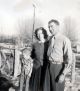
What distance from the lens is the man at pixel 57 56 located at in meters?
1.49

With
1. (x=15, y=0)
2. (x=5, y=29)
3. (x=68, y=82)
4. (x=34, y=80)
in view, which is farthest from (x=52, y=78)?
(x=15, y=0)

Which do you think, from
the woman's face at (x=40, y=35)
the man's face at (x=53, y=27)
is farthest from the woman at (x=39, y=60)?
the man's face at (x=53, y=27)

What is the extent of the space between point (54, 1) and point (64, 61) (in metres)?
0.65

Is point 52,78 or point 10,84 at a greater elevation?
point 52,78

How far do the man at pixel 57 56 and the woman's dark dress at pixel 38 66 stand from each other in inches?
3.6

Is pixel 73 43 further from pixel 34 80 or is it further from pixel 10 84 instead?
pixel 10 84

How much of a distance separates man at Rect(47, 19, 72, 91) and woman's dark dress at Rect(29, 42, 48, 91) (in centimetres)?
9

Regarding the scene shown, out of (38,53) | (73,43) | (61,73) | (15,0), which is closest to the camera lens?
(61,73)

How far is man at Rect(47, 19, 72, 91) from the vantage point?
1.49 m

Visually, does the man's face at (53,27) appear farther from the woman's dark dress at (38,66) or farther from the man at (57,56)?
the woman's dark dress at (38,66)

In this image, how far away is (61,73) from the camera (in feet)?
4.98

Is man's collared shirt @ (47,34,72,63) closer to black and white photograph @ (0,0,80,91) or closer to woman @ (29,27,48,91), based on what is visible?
black and white photograph @ (0,0,80,91)

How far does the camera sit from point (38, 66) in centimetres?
169

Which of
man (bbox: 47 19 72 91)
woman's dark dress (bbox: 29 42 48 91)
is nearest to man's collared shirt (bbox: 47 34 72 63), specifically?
man (bbox: 47 19 72 91)
